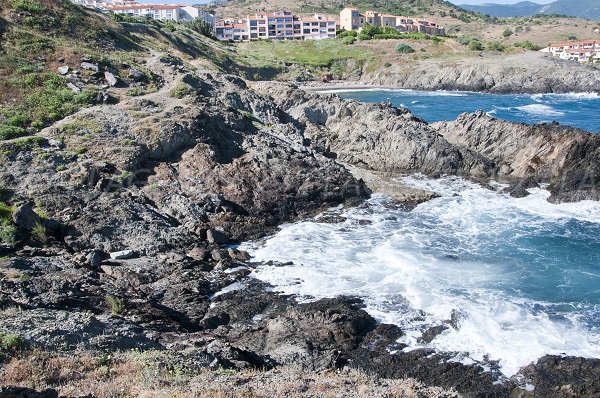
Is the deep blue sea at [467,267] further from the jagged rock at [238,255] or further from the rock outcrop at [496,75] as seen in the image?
the rock outcrop at [496,75]

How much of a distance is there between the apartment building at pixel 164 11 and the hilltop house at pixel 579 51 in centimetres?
9541

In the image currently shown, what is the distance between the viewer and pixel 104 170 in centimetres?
3322

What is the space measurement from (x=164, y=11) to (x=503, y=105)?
11228 cm

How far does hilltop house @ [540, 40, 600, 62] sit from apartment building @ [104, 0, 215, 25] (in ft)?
313

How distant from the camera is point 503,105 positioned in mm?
82125

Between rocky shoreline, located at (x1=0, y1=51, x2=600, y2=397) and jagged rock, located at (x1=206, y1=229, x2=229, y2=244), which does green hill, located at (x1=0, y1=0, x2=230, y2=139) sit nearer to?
rocky shoreline, located at (x1=0, y1=51, x2=600, y2=397)

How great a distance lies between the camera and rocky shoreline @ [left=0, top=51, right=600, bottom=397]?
19328 mm

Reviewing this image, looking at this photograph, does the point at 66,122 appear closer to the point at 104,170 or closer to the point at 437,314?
the point at 104,170

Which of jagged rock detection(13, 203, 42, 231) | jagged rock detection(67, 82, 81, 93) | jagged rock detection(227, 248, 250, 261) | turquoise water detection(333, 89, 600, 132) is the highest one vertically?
jagged rock detection(67, 82, 81, 93)

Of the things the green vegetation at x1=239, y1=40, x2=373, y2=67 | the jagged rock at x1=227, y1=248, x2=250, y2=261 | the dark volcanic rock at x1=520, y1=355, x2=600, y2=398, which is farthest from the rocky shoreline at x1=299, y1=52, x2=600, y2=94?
the dark volcanic rock at x1=520, y1=355, x2=600, y2=398

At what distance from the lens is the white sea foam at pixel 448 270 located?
21.4 metres

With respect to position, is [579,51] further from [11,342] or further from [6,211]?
[11,342]

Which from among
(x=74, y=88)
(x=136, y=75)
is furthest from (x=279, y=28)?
(x=74, y=88)

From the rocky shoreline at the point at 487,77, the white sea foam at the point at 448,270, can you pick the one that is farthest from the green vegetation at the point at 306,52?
the white sea foam at the point at 448,270
